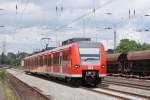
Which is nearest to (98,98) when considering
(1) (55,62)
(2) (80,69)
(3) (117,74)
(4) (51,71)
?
(2) (80,69)

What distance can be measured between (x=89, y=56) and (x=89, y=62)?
447 mm

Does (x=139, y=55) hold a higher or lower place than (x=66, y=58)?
higher

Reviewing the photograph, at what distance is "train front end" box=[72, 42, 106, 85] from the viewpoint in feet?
96.1

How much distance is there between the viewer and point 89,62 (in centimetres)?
2945

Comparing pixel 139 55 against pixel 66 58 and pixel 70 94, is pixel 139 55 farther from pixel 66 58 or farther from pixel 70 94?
pixel 70 94

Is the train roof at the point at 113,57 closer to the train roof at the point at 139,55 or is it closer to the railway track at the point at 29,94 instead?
the train roof at the point at 139,55

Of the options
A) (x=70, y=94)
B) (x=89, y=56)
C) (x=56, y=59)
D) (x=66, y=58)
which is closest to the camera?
(x=70, y=94)

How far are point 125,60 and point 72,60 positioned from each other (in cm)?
2505

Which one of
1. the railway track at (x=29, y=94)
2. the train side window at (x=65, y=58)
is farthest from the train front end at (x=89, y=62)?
the railway track at (x=29, y=94)

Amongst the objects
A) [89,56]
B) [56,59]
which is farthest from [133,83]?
[89,56]

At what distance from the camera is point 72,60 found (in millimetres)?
29578

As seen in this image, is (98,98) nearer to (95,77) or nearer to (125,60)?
(95,77)

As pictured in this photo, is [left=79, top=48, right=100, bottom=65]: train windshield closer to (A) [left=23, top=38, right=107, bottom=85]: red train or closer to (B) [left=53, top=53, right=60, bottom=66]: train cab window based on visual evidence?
(A) [left=23, top=38, right=107, bottom=85]: red train

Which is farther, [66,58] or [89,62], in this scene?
[66,58]
